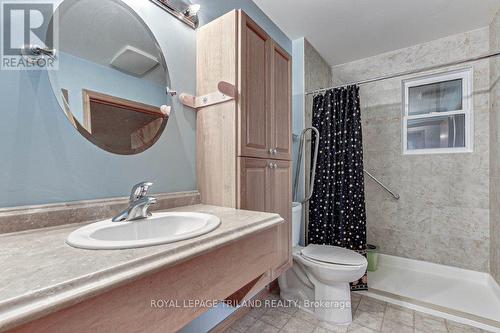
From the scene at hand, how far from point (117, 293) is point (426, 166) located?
281 centimetres

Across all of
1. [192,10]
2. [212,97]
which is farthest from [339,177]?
[192,10]

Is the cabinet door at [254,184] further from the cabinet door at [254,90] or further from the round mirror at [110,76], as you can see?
the round mirror at [110,76]

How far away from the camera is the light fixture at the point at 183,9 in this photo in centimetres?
112

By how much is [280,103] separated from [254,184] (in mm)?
599

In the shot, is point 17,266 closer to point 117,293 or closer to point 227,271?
point 117,293

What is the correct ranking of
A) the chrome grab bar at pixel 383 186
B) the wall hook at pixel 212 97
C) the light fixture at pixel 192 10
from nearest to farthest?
the wall hook at pixel 212 97, the light fixture at pixel 192 10, the chrome grab bar at pixel 383 186

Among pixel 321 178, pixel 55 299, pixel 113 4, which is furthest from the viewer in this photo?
pixel 321 178

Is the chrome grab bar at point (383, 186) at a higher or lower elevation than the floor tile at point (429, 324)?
higher

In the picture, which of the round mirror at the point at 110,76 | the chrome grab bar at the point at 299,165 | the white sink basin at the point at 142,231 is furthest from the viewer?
the chrome grab bar at the point at 299,165

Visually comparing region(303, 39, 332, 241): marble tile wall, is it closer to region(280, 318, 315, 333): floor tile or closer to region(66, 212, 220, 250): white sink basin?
region(280, 318, 315, 333): floor tile

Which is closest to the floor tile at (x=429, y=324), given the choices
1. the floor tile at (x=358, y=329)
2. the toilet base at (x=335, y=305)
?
the floor tile at (x=358, y=329)

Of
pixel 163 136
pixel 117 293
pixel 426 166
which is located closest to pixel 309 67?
pixel 426 166

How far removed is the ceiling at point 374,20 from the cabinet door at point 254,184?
1.38 metres

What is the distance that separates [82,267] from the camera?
0.43 metres
